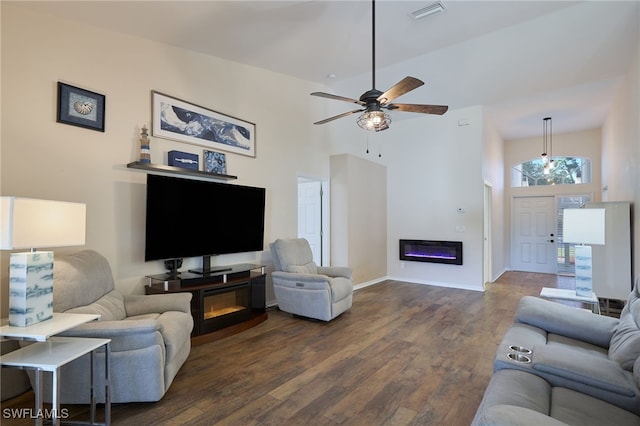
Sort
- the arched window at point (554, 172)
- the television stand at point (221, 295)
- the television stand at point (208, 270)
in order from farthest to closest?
the arched window at point (554, 172) → the television stand at point (208, 270) → the television stand at point (221, 295)

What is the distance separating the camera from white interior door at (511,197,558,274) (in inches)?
314

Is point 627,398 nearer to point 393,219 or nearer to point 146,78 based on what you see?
point 146,78

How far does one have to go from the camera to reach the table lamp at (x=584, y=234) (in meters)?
3.20

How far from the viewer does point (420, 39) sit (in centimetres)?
394

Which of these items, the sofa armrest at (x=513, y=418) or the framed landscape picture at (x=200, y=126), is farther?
the framed landscape picture at (x=200, y=126)

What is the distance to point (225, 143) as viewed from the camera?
4.18 m

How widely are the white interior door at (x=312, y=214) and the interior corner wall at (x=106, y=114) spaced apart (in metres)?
1.55

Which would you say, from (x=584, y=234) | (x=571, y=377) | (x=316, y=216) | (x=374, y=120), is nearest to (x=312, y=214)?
(x=316, y=216)

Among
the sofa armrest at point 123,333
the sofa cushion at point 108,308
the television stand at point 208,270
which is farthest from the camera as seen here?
the television stand at point 208,270

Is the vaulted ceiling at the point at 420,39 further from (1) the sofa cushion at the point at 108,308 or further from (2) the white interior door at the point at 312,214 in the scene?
(1) the sofa cushion at the point at 108,308

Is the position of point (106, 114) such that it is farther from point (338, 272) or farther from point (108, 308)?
point (338, 272)

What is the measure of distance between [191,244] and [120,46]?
2.16 m

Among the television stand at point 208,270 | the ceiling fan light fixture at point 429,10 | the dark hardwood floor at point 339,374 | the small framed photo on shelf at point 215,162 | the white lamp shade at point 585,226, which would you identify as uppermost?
the ceiling fan light fixture at point 429,10

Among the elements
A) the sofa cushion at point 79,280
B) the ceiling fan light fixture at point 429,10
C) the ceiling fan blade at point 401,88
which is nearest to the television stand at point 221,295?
the sofa cushion at point 79,280
